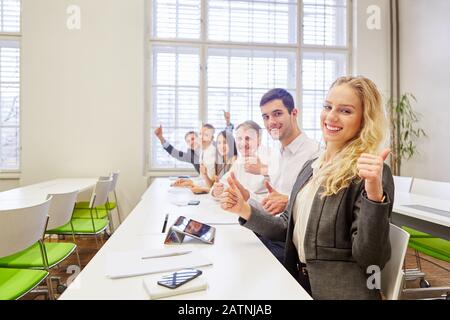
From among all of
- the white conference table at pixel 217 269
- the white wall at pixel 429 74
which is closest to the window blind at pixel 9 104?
the white conference table at pixel 217 269

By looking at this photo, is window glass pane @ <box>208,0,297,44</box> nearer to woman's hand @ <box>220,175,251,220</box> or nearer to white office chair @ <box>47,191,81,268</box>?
white office chair @ <box>47,191,81,268</box>

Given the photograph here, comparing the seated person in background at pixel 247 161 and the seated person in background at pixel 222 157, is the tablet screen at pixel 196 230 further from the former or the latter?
the seated person in background at pixel 222 157

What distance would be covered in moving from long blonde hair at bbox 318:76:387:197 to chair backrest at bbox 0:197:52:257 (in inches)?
55.0

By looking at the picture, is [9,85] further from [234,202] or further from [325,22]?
[325,22]

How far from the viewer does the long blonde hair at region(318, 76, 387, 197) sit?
0.99 m

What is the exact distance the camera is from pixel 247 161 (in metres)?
2.35

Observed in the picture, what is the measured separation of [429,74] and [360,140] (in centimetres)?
399

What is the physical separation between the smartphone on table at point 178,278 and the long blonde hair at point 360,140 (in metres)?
0.50

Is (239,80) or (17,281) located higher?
(239,80)

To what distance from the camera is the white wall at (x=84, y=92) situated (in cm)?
415

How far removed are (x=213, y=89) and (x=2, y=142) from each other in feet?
10.2

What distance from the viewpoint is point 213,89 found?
180 inches

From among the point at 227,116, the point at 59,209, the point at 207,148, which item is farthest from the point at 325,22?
the point at 59,209

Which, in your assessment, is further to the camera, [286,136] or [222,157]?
[222,157]
